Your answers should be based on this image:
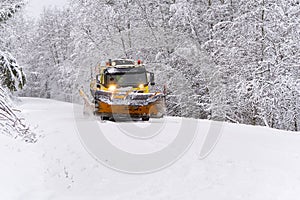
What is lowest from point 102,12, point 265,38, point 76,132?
point 76,132

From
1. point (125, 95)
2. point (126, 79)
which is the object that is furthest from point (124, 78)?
point (125, 95)

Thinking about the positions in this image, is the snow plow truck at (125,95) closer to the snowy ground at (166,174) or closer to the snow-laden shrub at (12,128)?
Answer: the snow-laden shrub at (12,128)

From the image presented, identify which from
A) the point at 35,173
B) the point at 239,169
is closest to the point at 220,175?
the point at 239,169

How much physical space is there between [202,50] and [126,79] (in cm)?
680

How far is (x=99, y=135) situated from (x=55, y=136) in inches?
46.2

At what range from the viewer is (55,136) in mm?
8742

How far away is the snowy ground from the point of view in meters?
5.20

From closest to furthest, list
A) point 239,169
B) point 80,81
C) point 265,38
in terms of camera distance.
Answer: point 239,169 → point 265,38 → point 80,81

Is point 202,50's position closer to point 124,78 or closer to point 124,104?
point 124,78

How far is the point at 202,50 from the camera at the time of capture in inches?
739

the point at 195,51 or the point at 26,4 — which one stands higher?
the point at 26,4

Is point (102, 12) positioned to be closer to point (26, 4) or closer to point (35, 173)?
point (26, 4)

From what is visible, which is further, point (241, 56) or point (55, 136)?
point (241, 56)

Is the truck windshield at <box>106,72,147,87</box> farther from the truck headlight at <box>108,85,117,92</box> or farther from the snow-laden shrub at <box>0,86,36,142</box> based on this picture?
the snow-laden shrub at <box>0,86,36,142</box>
